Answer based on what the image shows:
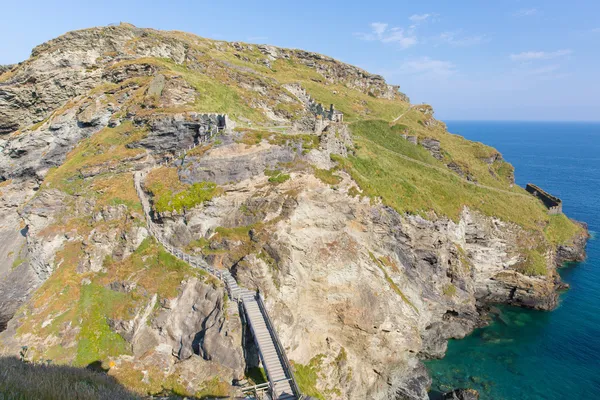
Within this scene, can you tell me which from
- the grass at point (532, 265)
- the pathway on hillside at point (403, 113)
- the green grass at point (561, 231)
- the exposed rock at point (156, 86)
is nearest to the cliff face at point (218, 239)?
the exposed rock at point (156, 86)

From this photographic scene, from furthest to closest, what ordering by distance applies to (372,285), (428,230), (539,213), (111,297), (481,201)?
(539,213) → (481,201) → (428,230) → (372,285) → (111,297)

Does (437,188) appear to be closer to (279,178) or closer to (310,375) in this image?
(279,178)

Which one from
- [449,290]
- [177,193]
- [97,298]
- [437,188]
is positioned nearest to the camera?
[97,298]

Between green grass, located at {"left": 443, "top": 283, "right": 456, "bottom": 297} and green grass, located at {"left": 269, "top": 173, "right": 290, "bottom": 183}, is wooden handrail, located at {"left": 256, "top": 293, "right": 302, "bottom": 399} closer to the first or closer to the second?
green grass, located at {"left": 269, "top": 173, "right": 290, "bottom": 183}

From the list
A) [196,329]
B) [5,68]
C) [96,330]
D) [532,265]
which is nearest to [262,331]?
[196,329]

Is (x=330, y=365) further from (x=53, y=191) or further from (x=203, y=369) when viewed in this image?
(x=53, y=191)

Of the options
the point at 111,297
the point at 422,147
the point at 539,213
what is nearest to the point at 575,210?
the point at 539,213
